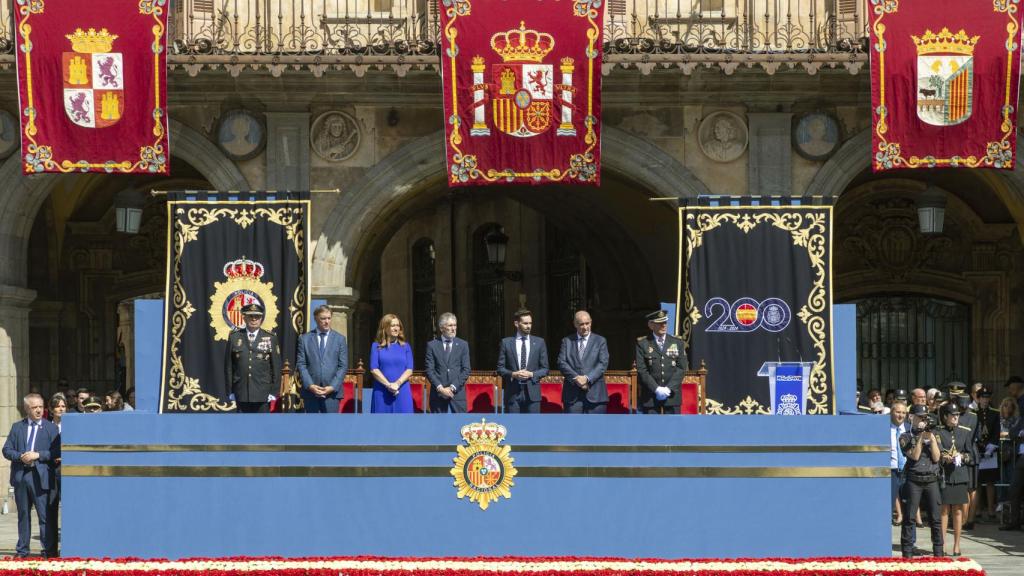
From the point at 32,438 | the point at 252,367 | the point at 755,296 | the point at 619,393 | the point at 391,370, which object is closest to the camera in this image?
the point at 252,367

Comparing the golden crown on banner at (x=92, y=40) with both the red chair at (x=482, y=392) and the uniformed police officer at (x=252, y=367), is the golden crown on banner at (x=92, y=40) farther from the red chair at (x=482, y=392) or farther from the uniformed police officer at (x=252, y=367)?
the red chair at (x=482, y=392)

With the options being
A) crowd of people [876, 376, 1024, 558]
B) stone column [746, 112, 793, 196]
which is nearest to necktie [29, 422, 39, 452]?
crowd of people [876, 376, 1024, 558]

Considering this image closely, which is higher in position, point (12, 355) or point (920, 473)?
point (12, 355)

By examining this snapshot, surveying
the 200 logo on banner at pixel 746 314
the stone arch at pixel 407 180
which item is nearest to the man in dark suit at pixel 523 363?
the 200 logo on banner at pixel 746 314

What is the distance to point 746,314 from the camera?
52.2 feet

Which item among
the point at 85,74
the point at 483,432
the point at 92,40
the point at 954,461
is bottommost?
the point at 954,461

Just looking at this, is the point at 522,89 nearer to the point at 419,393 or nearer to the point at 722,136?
the point at 722,136

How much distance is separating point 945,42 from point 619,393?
243 inches

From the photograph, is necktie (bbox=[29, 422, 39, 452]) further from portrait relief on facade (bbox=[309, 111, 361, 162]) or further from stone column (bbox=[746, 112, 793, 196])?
stone column (bbox=[746, 112, 793, 196])

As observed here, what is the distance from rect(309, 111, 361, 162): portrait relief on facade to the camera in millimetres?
20047

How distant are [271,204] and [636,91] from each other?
5325mm

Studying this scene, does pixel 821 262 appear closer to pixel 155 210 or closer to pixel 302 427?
pixel 302 427

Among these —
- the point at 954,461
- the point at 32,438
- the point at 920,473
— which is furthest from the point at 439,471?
the point at 954,461

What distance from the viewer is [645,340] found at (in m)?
15.0
